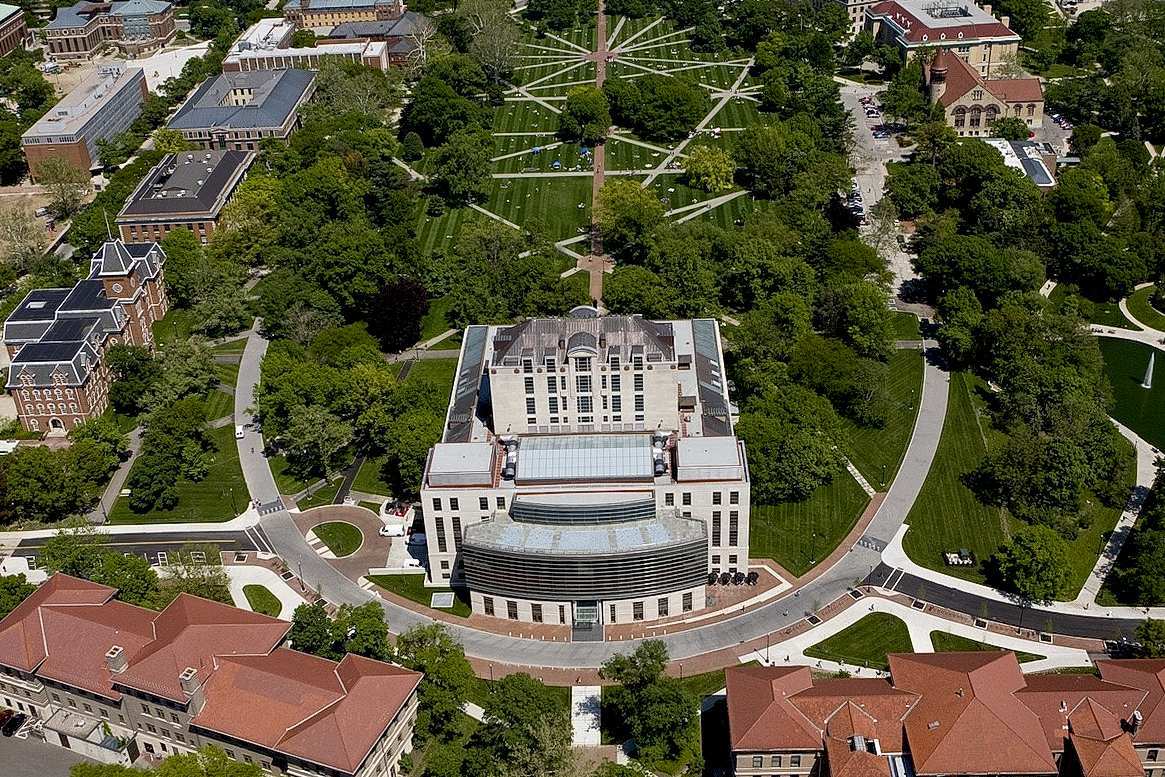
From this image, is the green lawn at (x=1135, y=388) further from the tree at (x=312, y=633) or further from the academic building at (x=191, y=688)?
the tree at (x=312, y=633)

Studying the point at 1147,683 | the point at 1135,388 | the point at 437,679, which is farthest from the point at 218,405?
the point at 1135,388

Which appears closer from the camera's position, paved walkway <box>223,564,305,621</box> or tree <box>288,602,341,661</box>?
tree <box>288,602,341,661</box>

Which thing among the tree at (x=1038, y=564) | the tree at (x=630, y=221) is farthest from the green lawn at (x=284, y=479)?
the tree at (x=1038, y=564)

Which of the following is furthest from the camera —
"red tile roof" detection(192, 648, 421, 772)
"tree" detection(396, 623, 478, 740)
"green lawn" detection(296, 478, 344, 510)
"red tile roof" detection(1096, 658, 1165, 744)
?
"green lawn" detection(296, 478, 344, 510)

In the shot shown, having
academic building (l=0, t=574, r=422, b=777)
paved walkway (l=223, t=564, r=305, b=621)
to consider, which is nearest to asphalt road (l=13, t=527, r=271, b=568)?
paved walkway (l=223, t=564, r=305, b=621)

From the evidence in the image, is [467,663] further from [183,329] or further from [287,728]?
[183,329]

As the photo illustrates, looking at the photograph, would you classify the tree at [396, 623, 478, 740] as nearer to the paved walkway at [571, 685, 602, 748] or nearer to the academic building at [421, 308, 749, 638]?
the paved walkway at [571, 685, 602, 748]

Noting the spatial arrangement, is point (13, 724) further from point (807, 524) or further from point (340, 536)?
point (807, 524)
